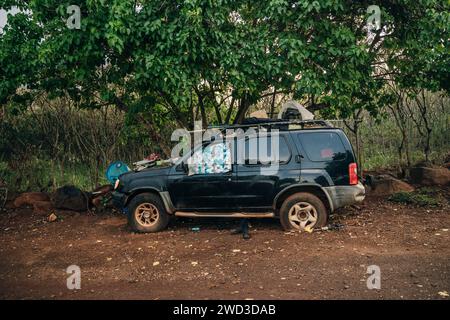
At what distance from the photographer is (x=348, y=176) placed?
7812 millimetres

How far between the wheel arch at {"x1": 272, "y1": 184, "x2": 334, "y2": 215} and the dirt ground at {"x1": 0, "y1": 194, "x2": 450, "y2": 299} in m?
0.49

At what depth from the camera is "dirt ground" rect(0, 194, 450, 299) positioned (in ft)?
18.2

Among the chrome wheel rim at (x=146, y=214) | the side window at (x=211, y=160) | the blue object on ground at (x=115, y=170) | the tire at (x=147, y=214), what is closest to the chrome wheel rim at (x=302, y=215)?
the side window at (x=211, y=160)

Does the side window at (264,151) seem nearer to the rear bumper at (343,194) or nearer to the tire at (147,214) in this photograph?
the rear bumper at (343,194)

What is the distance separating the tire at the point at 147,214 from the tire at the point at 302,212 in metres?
2.21

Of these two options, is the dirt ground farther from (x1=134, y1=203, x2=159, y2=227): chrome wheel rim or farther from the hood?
the hood

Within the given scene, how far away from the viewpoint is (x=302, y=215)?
8000 millimetres

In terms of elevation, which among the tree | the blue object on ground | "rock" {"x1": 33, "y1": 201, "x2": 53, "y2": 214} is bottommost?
"rock" {"x1": 33, "y1": 201, "x2": 53, "y2": 214}

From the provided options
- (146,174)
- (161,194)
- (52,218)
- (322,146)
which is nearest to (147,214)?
(161,194)

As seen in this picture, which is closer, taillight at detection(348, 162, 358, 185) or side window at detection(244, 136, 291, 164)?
taillight at detection(348, 162, 358, 185)

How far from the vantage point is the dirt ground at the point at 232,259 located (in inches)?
218

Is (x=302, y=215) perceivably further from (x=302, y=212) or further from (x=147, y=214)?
(x=147, y=214)

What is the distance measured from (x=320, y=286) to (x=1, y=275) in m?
4.53

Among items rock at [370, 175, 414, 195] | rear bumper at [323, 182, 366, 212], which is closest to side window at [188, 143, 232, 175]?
rear bumper at [323, 182, 366, 212]
